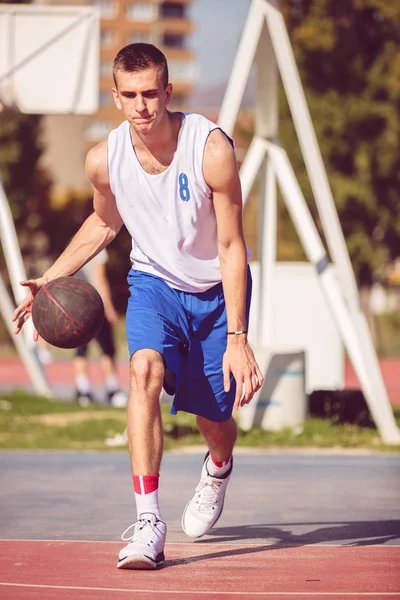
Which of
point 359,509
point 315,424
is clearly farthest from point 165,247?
point 315,424

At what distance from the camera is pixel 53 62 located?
46.7 feet

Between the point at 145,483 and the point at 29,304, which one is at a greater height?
the point at 29,304

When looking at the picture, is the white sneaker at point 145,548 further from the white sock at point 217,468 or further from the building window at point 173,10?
the building window at point 173,10

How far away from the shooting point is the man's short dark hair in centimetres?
529

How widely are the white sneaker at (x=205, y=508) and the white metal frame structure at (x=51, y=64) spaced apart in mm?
8179

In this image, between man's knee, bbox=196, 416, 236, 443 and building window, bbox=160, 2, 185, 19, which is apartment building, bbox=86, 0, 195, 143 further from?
man's knee, bbox=196, 416, 236, 443

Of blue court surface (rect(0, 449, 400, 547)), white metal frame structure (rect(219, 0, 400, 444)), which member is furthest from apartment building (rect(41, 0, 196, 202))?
blue court surface (rect(0, 449, 400, 547))

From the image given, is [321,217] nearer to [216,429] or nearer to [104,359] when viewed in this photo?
[104,359]

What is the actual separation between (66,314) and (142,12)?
349ft

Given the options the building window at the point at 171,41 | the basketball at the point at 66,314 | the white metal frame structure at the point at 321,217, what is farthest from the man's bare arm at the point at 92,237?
the building window at the point at 171,41

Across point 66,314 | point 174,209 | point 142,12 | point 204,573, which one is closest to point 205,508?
point 204,573

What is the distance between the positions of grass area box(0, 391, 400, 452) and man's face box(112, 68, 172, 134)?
5.24 metres

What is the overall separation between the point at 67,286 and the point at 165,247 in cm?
49

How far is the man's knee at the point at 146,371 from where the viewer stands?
17.3 ft
